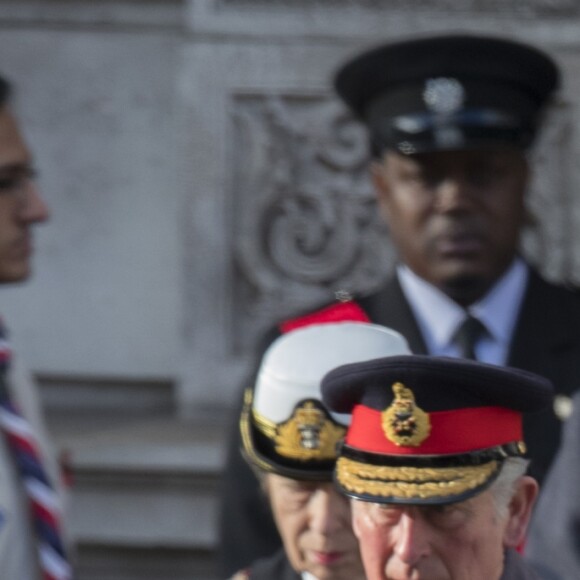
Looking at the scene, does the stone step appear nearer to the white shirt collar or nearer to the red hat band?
the white shirt collar

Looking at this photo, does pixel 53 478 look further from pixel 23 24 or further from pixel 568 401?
pixel 23 24

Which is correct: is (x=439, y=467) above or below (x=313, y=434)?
above

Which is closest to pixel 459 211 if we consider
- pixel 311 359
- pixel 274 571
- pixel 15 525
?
pixel 311 359

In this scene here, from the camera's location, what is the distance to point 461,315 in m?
2.82

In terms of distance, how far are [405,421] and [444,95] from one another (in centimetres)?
118

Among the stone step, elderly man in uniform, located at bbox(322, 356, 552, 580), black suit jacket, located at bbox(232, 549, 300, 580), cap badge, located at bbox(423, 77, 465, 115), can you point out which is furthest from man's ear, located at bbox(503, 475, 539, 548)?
the stone step

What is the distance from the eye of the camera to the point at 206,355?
4.47m

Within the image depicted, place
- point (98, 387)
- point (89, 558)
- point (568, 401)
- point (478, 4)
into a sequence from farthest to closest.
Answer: point (98, 387) < point (478, 4) < point (89, 558) < point (568, 401)

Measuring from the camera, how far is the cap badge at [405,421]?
6.01ft

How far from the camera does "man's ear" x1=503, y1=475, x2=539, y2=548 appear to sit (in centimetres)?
186

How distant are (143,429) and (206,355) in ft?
1.05

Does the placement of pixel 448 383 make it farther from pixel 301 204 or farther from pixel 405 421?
pixel 301 204

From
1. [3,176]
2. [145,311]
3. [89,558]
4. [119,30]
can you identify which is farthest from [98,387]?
[3,176]

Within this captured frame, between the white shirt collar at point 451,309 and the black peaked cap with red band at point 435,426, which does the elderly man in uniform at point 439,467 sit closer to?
the black peaked cap with red band at point 435,426
